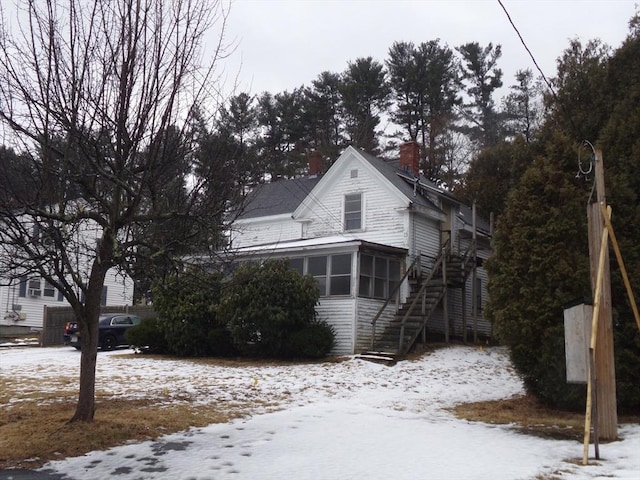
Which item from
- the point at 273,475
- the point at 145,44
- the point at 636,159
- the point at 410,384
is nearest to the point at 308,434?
the point at 273,475

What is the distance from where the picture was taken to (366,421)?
10.4 meters

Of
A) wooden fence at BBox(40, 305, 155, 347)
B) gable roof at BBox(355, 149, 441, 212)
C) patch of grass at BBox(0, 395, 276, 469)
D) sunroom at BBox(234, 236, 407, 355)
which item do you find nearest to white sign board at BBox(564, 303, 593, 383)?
patch of grass at BBox(0, 395, 276, 469)

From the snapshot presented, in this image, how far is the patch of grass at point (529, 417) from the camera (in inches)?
387

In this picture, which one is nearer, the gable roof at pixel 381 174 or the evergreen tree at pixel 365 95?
the gable roof at pixel 381 174

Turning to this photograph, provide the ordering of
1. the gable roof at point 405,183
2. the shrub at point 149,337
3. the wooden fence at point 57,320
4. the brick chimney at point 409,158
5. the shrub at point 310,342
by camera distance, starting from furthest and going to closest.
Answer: the brick chimney at point 409,158
the wooden fence at point 57,320
the gable roof at point 405,183
the shrub at point 149,337
the shrub at point 310,342

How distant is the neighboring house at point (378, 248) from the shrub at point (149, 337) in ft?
12.3

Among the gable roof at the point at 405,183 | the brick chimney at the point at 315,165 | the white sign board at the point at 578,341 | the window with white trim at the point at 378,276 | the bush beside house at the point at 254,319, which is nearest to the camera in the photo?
the white sign board at the point at 578,341

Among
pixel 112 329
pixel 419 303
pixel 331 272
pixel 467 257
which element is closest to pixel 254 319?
pixel 331 272

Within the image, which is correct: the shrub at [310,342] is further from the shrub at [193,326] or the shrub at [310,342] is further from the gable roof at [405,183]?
the gable roof at [405,183]

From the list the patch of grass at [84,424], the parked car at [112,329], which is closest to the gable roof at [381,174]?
the parked car at [112,329]

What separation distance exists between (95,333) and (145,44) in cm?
401

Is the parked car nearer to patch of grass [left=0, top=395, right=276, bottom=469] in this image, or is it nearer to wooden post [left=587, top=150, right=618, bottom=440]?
patch of grass [left=0, top=395, right=276, bottom=469]

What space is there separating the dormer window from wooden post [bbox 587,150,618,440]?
1550 cm

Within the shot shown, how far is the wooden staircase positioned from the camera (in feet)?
63.4
